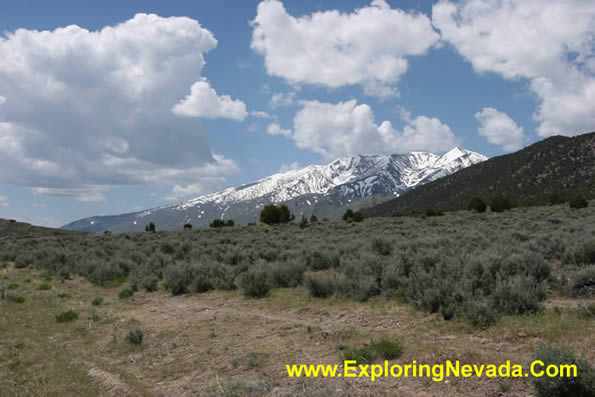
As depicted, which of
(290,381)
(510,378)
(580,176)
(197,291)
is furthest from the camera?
(580,176)

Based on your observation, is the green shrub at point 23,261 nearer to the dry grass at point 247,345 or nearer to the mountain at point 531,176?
the dry grass at point 247,345

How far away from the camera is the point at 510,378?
504cm

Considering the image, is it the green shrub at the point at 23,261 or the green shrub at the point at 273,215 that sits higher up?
the green shrub at the point at 273,215

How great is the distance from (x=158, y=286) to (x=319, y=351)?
35.4 ft

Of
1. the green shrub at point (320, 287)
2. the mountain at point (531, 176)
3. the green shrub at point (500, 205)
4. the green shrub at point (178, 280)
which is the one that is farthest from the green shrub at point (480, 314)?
the mountain at point (531, 176)

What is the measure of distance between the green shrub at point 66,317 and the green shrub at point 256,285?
17.1ft

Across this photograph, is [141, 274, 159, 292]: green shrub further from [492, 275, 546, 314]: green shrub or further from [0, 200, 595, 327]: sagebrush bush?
[492, 275, 546, 314]: green shrub

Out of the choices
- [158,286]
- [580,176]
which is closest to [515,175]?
[580,176]

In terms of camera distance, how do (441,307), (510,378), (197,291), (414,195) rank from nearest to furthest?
(510,378)
(441,307)
(197,291)
(414,195)

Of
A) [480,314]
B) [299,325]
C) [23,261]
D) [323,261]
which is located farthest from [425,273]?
[23,261]

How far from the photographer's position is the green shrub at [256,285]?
12.1 meters

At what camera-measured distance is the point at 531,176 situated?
120 metres

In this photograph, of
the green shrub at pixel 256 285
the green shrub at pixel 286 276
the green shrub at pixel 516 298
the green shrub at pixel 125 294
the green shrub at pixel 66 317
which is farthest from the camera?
the green shrub at pixel 125 294

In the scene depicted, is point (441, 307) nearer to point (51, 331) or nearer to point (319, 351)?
point (319, 351)
